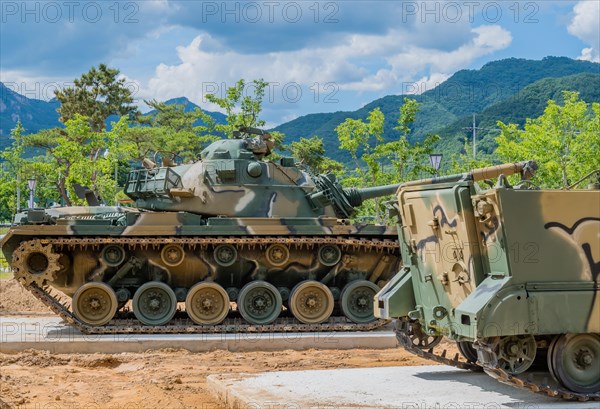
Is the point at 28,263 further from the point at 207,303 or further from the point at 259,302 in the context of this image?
the point at 259,302

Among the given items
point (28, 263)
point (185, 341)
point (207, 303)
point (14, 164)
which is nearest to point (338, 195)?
point (207, 303)

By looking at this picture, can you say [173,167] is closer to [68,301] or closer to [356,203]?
[356,203]

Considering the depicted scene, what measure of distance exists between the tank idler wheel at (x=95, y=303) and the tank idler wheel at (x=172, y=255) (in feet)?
3.50

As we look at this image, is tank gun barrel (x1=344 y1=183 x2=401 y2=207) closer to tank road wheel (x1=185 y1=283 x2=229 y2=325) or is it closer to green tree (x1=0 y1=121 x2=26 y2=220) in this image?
tank road wheel (x1=185 y1=283 x2=229 y2=325)

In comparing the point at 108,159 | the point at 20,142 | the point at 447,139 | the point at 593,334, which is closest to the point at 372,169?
the point at 108,159

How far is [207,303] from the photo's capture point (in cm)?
1570

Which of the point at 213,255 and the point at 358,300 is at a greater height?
the point at 213,255

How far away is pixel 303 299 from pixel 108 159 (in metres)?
25.2

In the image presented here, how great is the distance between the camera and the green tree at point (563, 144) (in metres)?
31.1

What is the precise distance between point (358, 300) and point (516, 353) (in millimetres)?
7660

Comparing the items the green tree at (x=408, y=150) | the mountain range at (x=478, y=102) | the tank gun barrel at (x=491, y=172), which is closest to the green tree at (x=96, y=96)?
the mountain range at (x=478, y=102)

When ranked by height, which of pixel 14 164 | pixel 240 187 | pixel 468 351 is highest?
pixel 14 164

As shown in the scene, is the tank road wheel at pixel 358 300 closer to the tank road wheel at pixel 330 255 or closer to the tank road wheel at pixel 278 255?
the tank road wheel at pixel 330 255

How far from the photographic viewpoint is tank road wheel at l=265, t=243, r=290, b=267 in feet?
52.2
